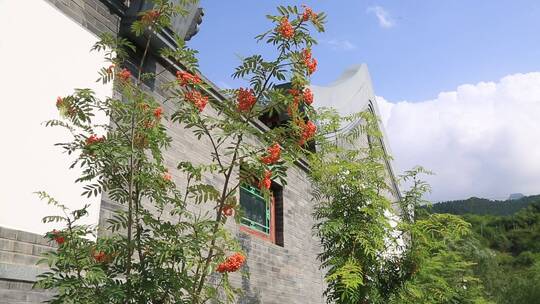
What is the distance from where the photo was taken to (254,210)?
296 inches

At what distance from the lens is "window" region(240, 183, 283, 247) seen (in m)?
7.20

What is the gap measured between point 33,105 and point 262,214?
4.53 m

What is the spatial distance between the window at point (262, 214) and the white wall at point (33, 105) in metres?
3.20

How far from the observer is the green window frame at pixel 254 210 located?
23.6 feet

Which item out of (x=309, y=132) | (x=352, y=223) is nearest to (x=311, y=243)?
(x=352, y=223)

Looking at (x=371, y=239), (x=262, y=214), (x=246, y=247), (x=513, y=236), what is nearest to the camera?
(x=371, y=239)

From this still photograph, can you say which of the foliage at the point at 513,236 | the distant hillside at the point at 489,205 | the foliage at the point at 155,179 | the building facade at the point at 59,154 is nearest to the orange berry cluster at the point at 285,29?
the foliage at the point at 155,179

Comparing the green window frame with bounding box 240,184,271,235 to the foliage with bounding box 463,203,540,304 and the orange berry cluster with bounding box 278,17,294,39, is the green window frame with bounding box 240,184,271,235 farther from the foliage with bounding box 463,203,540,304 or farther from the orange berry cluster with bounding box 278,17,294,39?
the foliage with bounding box 463,203,540,304

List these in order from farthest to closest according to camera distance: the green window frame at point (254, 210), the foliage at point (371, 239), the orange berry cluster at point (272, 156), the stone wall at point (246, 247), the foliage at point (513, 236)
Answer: the foliage at point (513, 236) < the green window frame at point (254, 210) < the foliage at point (371, 239) < the stone wall at point (246, 247) < the orange berry cluster at point (272, 156)

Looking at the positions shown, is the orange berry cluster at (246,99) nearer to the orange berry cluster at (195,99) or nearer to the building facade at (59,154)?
the orange berry cluster at (195,99)

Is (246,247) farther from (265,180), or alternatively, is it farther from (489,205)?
(489,205)

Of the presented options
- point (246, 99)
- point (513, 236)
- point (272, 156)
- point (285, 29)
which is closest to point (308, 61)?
point (285, 29)

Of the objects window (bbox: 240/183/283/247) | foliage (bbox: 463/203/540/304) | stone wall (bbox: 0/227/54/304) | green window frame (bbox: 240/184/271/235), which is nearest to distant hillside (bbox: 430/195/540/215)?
foliage (bbox: 463/203/540/304)

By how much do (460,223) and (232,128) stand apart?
4934 mm
